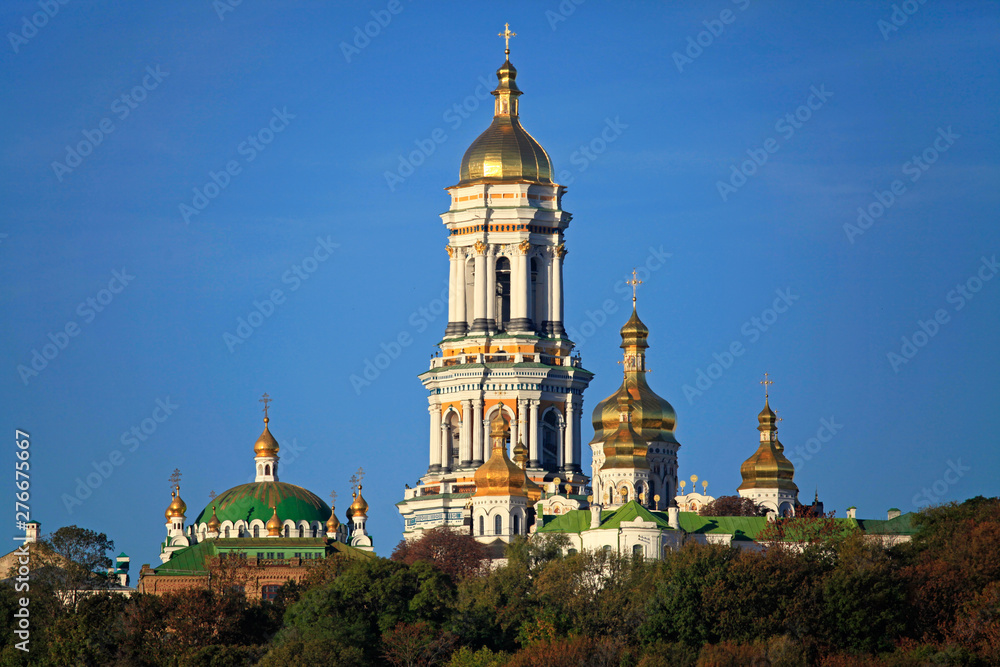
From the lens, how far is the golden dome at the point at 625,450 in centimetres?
10194

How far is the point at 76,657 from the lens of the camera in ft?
281

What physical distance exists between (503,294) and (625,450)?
1003cm

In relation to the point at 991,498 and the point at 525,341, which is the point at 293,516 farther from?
the point at 991,498

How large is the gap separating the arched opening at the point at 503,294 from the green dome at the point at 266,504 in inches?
381

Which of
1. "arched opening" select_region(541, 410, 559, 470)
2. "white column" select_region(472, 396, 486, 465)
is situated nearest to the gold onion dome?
"white column" select_region(472, 396, 486, 465)

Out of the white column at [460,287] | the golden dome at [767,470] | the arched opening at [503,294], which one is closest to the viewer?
the golden dome at [767,470]

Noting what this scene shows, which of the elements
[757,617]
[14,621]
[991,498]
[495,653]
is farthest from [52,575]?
[991,498]

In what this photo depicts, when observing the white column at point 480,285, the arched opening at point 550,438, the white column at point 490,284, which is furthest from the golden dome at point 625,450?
the white column at point 480,285

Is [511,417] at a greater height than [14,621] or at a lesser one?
greater

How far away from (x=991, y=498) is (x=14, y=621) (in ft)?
99.7

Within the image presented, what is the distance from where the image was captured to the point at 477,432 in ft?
349

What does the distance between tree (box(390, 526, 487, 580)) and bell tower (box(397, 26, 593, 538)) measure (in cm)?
825

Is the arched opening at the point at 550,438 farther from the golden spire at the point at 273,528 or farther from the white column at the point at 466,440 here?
the golden spire at the point at 273,528

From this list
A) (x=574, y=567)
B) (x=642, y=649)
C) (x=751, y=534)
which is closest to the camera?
(x=642, y=649)
